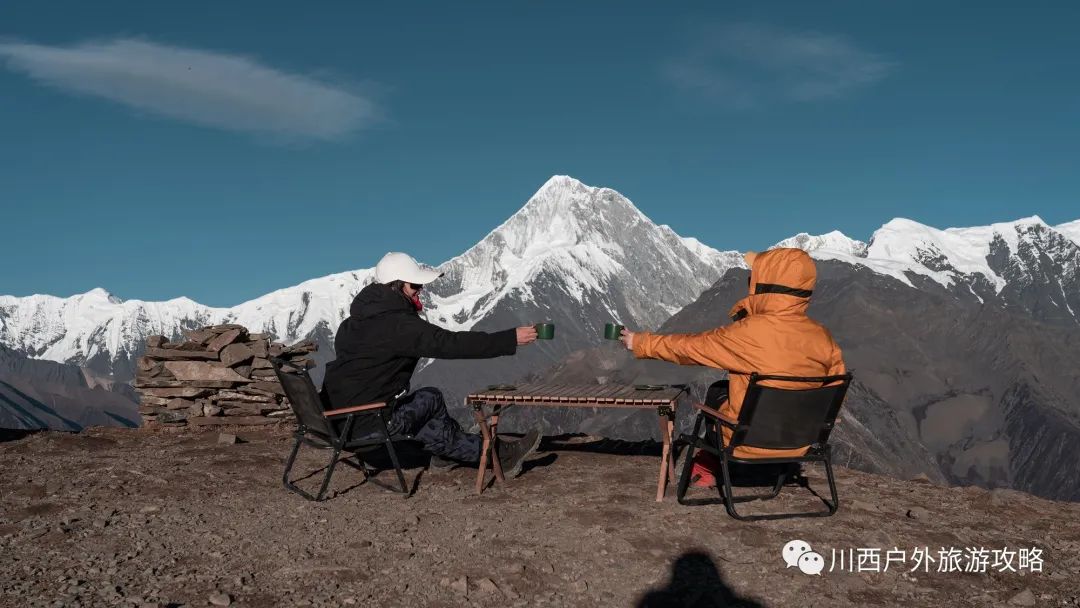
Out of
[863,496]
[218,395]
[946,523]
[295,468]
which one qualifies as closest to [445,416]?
[295,468]

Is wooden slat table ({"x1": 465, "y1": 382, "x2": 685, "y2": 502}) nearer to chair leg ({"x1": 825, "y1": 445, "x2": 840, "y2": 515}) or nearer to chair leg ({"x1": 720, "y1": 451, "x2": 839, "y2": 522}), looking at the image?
chair leg ({"x1": 720, "y1": 451, "x2": 839, "y2": 522})

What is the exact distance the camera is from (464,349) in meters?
8.03

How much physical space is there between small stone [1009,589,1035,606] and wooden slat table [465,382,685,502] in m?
3.00

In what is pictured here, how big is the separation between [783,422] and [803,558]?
1377 mm

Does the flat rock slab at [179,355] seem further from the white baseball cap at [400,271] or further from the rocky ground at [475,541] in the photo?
the white baseball cap at [400,271]

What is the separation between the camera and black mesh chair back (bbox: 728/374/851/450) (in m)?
7.01

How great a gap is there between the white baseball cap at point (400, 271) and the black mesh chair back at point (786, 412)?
3407 millimetres

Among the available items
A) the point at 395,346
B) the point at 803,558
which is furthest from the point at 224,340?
the point at 803,558

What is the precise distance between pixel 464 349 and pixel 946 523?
4.76m

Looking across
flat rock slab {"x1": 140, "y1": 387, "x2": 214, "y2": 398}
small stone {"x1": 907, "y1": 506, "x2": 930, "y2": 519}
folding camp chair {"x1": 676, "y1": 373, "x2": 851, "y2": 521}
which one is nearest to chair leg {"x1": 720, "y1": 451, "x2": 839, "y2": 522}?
folding camp chair {"x1": 676, "y1": 373, "x2": 851, "y2": 521}

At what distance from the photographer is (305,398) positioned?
8211 millimetres

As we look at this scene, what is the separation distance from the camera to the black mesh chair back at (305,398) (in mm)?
7949

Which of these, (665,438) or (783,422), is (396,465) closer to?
(665,438)

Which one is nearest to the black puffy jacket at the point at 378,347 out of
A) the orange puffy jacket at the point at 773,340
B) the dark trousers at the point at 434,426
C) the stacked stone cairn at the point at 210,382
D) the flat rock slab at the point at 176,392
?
the dark trousers at the point at 434,426
